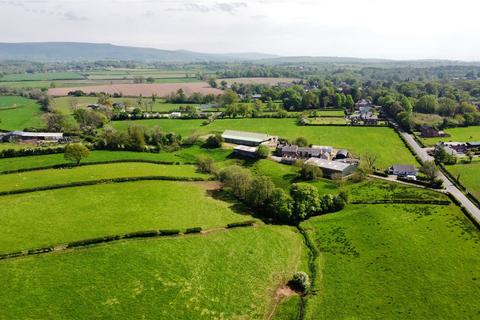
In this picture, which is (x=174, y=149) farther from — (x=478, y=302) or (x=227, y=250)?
(x=478, y=302)

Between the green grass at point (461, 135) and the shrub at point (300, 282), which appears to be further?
the green grass at point (461, 135)

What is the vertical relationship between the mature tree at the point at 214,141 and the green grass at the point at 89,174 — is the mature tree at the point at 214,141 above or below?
above

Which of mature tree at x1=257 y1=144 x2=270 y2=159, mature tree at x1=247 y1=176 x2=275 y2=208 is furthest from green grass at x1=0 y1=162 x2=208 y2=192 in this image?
mature tree at x1=247 y1=176 x2=275 y2=208

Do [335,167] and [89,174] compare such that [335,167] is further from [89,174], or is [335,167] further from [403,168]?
[89,174]

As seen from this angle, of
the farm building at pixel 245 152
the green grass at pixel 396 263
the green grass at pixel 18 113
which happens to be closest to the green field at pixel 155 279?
the green grass at pixel 396 263

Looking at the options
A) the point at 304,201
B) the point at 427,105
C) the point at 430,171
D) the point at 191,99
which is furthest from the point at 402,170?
the point at 191,99

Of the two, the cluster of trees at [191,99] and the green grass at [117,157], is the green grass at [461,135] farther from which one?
the cluster of trees at [191,99]

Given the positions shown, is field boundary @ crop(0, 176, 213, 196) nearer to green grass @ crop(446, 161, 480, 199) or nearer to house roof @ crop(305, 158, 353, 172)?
house roof @ crop(305, 158, 353, 172)
